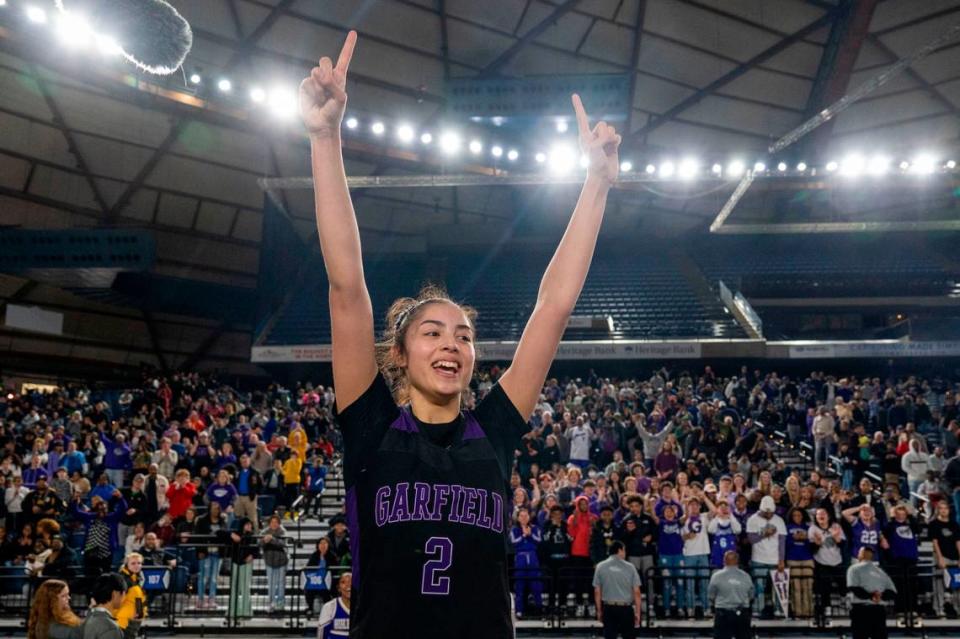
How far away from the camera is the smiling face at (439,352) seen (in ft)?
7.48

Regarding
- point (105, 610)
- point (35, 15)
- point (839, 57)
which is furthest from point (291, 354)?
point (105, 610)

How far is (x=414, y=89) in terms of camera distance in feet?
86.9

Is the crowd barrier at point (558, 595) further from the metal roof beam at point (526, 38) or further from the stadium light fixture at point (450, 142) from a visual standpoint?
the metal roof beam at point (526, 38)

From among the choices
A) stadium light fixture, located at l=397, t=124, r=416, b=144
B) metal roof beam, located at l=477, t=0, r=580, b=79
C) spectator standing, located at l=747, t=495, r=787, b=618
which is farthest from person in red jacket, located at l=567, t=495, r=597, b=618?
metal roof beam, located at l=477, t=0, r=580, b=79

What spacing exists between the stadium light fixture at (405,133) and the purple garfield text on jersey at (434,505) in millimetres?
21787

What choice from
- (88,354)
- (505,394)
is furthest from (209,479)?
(88,354)

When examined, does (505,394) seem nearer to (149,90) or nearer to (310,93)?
(310,93)

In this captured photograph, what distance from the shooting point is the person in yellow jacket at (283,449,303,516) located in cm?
1555

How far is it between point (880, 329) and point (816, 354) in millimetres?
5571

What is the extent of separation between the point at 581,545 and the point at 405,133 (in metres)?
13.8

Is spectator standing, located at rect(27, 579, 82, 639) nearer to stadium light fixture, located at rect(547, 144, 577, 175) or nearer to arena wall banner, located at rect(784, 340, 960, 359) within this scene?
stadium light fixture, located at rect(547, 144, 577, 175)

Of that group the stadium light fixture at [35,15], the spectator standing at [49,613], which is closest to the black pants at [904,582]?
the spectator standing at [49,613]

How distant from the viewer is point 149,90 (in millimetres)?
20906

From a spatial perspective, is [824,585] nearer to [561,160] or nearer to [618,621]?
[618,621]
